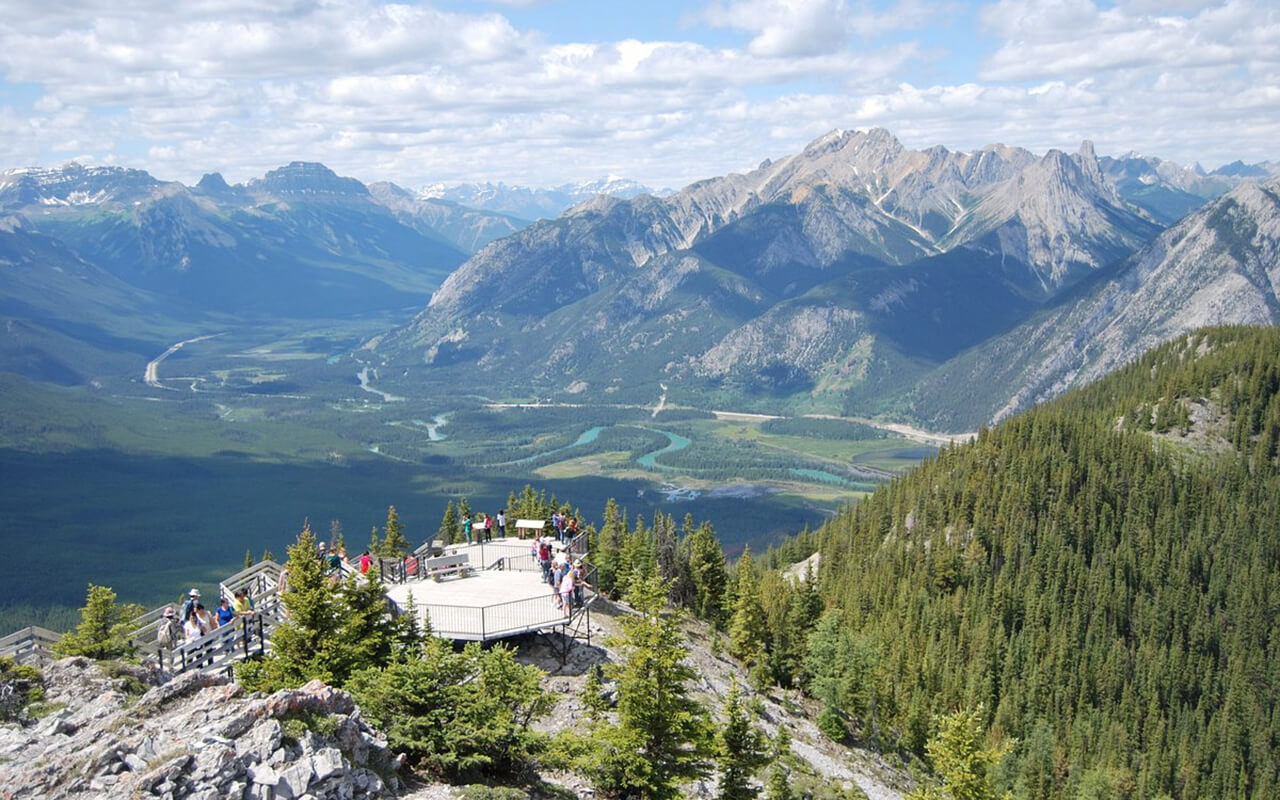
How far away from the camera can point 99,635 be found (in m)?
51.7

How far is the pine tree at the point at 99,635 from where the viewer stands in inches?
1938

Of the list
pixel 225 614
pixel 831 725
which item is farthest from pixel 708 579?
pixel 225 614

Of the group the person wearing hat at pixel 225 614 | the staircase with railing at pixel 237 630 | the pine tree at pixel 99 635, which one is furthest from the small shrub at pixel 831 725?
the pine tree at pixel 99 635

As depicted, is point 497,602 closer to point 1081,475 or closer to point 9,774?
point 9,774

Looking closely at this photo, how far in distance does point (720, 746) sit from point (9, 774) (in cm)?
2842

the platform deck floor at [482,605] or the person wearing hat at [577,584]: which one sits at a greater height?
the person wearing hat at [577,584]

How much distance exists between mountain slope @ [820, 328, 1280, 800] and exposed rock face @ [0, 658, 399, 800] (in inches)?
3225

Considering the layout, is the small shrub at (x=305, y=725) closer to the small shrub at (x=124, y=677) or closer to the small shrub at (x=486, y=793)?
the small shrub at (x=486, y=793)

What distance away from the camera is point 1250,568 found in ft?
572

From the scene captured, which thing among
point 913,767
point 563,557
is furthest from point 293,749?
point 913,767

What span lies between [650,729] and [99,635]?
1214 inches

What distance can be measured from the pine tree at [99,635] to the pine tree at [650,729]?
2580 centimetres

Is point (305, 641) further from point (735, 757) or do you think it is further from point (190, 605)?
point (735, 757)

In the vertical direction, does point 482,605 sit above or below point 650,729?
above
